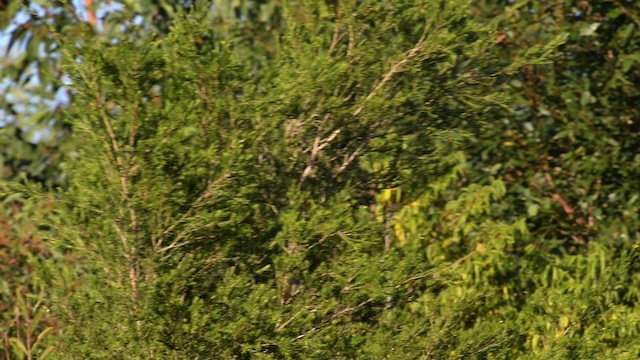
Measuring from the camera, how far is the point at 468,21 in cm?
482

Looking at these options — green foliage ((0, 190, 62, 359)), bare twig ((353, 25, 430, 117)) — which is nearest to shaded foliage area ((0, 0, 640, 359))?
bare twig ((353, 25, 430, 117))

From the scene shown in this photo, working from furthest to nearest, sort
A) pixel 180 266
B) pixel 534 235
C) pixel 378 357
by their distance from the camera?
pixel 534 235 < pixel 378 357 < pixel 180 266

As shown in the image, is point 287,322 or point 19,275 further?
point 19,275

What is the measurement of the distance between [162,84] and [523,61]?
1.58m

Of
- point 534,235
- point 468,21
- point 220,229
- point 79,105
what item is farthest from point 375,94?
point 534,235

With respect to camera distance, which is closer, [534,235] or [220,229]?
[220,229]

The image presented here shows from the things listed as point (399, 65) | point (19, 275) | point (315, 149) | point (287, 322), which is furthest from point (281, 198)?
point (19, 275)

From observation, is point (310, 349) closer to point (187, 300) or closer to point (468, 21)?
point (187, 300)

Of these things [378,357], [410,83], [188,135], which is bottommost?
[378,357]

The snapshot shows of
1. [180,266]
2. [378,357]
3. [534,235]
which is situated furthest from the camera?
[534,235]

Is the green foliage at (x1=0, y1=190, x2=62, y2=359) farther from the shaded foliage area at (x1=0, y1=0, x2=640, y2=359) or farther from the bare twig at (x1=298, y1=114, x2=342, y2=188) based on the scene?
the bare twig at (x1=298, y1=114, x2=342, y2=188)

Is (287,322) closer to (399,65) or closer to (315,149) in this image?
(315,149)

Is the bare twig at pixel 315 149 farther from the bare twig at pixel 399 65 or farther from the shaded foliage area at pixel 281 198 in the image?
the bare twig at pixel 399 65

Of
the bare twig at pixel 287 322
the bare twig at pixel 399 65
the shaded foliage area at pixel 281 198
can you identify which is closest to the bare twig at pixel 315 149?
the shaded foliage area at pixel 281 198
